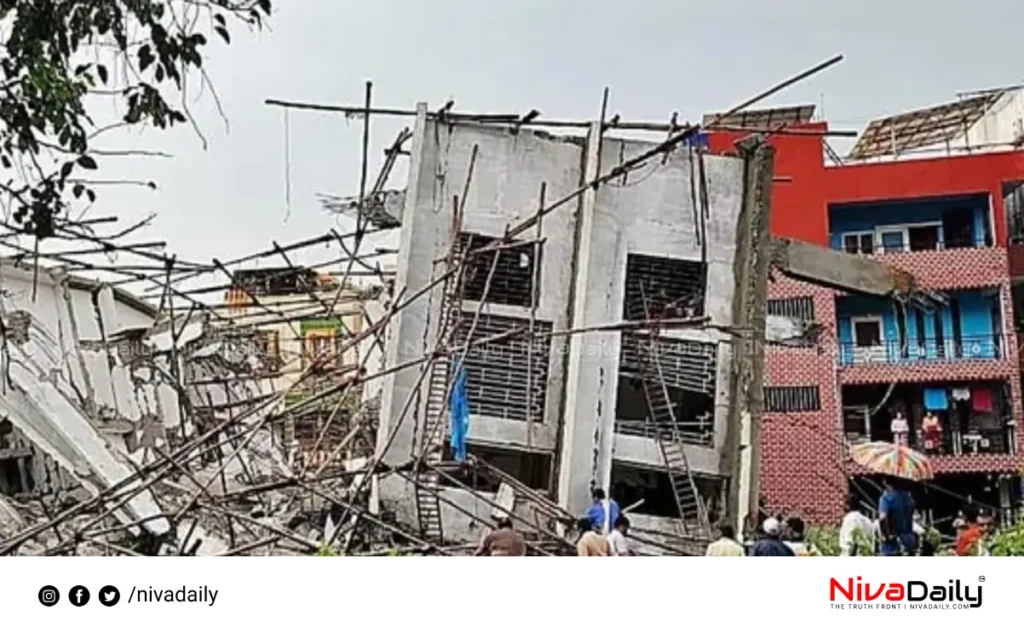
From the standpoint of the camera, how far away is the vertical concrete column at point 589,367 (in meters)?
3.07

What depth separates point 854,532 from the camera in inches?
94.6

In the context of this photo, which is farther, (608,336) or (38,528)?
(608,336)

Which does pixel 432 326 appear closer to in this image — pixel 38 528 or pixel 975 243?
pixel 38 528

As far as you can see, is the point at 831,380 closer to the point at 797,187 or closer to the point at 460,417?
the point at 797,187

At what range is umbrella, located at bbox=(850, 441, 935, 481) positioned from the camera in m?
2.74

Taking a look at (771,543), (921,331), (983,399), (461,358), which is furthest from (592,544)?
(921,331)

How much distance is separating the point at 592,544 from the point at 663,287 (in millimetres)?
964

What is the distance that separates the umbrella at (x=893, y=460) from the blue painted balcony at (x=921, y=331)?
10.3 inches
